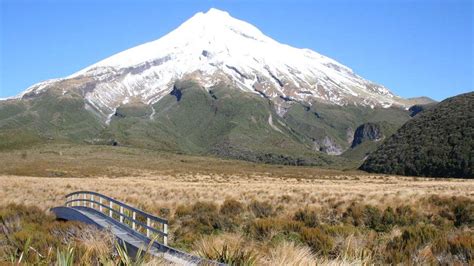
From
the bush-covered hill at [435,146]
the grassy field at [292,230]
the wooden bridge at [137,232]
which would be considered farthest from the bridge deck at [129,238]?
the bush-covered hill at [435,146]

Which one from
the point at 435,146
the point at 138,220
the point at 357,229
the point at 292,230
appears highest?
the point at 435,146

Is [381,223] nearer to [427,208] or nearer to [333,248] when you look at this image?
[427,208]

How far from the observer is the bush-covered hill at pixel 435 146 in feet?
345

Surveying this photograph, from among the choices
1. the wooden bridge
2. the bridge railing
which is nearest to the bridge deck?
the wooden bridge

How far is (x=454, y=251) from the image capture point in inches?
377

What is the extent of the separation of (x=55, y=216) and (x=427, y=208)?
48.5ft

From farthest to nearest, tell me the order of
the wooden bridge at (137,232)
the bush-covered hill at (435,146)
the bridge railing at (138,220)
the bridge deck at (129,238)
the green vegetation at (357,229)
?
the bush-covered hill at (435,146) → the bridge railing at (138,220) → the green vegetation at (357,229) → the wooden bridge at (137,232) → the bridge deck at (129,238)

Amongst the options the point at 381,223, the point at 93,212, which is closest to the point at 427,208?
the point at 381,223

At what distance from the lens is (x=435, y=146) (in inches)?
4486

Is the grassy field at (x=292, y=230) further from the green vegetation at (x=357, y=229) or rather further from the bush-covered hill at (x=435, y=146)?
the bush-covered hill at (x=435, y=146)

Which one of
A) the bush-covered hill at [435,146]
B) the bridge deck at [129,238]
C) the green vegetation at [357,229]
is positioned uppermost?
the bush-covered hill at [435,146]

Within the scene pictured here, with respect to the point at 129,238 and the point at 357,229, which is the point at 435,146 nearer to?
the point at 357,229

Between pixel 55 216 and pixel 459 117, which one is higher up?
pixel 459 117

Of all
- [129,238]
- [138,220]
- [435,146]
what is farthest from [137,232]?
[435,146]
